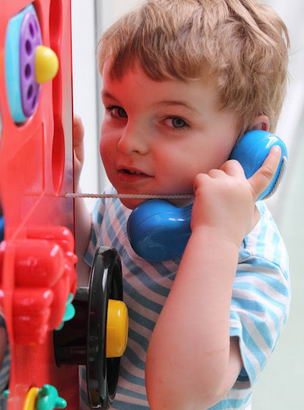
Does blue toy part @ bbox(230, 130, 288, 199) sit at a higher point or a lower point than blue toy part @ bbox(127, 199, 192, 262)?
higher

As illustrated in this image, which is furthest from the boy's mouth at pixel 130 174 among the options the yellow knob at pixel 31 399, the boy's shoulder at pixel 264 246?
the yellow knob at pixel 31 399

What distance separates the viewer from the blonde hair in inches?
22.3

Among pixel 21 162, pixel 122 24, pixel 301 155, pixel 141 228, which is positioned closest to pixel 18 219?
pixel 21 162

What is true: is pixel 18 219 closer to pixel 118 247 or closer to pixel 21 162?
pixel 21 162

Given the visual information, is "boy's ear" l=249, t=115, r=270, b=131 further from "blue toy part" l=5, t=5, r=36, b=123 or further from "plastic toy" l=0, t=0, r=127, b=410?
"blue toy part" l=5, t=5, r=36, b=123

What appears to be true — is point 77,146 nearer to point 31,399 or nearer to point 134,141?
point 134,141

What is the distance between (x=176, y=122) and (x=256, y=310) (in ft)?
0.62

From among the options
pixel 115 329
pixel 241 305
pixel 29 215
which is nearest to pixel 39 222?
pixel 29 215

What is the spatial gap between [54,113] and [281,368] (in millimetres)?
948

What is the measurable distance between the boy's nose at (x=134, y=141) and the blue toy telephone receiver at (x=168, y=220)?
0.16 feet

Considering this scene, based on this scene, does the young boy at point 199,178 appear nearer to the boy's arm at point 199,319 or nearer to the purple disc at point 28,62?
the boy's arm at point 199,319

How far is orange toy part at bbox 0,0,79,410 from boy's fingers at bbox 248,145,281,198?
Answer: 203mm

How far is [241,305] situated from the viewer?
59cm

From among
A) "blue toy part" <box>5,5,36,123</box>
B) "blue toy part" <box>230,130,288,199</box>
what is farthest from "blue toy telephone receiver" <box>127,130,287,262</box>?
"blue toy part" <box>5,5,36,123</box>
